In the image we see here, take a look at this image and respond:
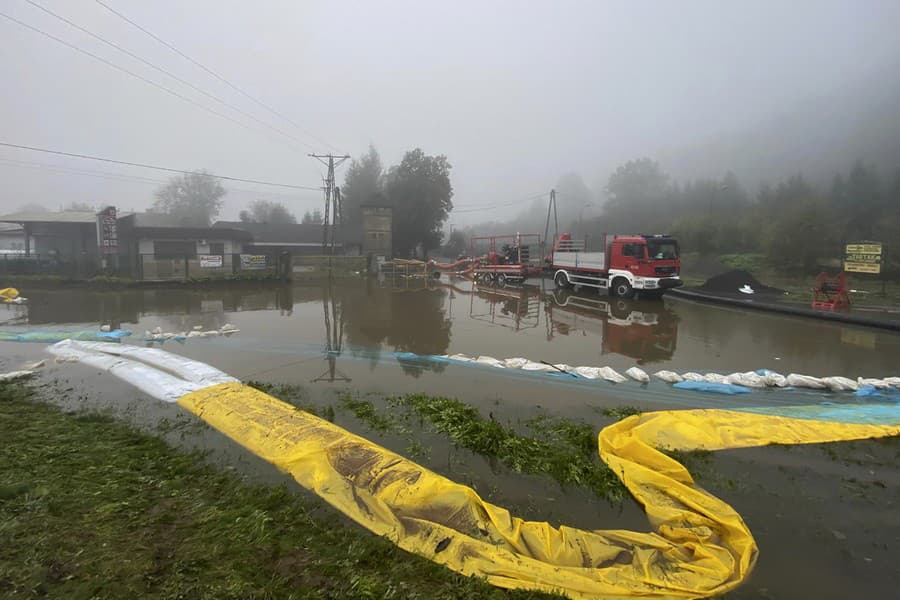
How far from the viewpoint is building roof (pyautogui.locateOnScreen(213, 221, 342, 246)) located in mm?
47219

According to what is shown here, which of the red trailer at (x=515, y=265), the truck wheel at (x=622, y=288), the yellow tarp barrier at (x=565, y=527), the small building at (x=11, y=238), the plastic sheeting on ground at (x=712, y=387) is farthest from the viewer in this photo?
the small building at (x=11, y=238)

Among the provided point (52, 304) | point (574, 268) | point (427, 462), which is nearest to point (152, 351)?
point (427, 462)

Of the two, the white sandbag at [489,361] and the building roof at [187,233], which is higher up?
the building roof at [187,233]

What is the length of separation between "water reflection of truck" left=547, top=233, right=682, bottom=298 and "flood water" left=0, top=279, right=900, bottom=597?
2.62 ft

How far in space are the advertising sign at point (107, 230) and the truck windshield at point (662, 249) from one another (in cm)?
2498

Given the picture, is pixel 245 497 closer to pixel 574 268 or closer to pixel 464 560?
pixel 464 560

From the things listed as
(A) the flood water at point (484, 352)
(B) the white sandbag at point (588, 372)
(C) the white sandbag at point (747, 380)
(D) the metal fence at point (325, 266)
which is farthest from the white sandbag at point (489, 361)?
(D) the metal fence at point (325, 266)

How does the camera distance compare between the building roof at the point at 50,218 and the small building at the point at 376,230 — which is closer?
the building roof at the point at 50,218

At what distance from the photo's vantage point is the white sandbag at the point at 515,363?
7329 millimetres

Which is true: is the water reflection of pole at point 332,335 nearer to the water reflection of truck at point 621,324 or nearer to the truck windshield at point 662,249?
the water reflection of truck at point 621,324

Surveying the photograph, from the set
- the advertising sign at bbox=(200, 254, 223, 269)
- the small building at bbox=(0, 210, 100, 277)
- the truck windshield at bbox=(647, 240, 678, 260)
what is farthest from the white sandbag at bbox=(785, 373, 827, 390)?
the small building at bbox=(0, 210, 100, 277)

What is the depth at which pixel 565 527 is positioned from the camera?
9.45ft

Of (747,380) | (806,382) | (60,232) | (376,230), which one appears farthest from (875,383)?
(60,232)

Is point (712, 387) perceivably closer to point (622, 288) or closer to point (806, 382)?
point (806, 382)
